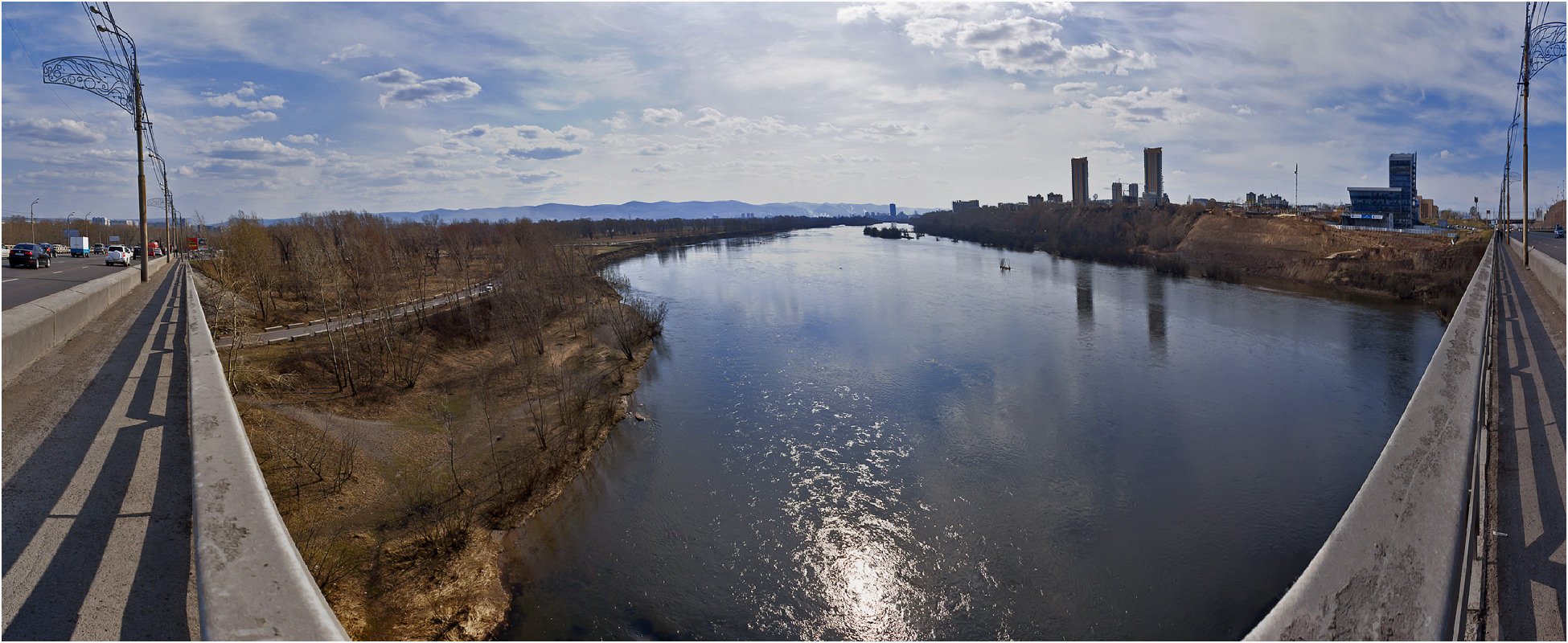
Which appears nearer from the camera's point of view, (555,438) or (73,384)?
(73,384)

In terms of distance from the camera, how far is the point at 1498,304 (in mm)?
16688

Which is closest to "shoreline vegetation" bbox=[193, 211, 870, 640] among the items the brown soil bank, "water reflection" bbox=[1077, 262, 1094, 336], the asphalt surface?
the asphalt surface

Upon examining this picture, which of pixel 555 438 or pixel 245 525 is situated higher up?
pixel 245 525

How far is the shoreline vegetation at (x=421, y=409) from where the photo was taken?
10545mm

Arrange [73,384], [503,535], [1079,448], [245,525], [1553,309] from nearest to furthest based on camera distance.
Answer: [245,525]
[73,384]
[503,535]
[1553,309]
[1079,448]

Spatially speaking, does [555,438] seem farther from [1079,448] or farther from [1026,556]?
[1079,448]

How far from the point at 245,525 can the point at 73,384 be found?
22.0 ft

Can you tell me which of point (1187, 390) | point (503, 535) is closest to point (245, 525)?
point (503, 535)

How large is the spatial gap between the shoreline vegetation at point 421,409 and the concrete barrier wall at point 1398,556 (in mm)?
9665

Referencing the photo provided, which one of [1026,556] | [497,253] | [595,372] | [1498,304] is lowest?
[1026,556]

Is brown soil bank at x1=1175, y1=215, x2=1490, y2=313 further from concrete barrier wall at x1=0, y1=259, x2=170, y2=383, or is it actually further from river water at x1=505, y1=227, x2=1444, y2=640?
concrete barrier wall at x1=0, y1=259, x2=170, y2=383

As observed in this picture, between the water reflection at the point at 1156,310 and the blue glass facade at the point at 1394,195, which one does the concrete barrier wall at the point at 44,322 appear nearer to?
the water reflection at the point at 1156,310

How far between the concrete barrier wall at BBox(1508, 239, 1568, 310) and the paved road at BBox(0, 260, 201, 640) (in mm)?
21367

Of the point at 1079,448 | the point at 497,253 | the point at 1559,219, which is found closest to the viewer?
the point at 1079,448
